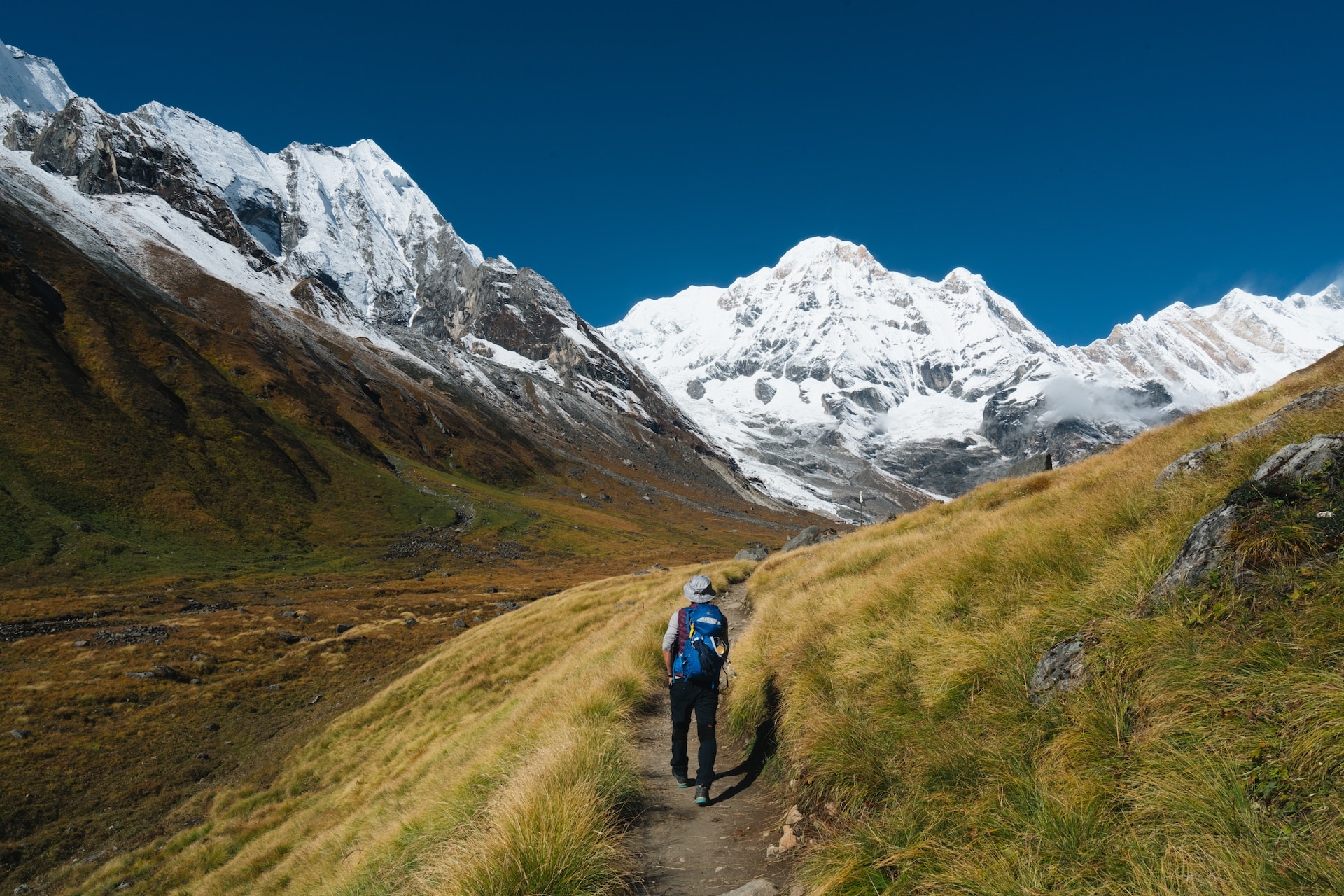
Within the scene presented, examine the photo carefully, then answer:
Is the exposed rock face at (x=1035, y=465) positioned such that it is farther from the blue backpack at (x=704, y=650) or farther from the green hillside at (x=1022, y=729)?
the blue backpack at (x=704, y=650)

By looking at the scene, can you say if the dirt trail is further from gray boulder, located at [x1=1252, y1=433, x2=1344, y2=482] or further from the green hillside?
gray boulder, located at [x1=1252, y1=433, x2=1344, y2=482]

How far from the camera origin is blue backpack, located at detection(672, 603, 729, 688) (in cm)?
833

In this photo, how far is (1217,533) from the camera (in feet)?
19.0

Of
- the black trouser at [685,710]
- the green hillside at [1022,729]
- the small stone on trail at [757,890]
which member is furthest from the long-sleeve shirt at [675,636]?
the small stone on trail at [757,890]

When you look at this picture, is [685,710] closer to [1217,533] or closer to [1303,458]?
[1217,533]

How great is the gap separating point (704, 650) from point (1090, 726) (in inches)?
182

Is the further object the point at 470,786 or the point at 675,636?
the point at 470,786

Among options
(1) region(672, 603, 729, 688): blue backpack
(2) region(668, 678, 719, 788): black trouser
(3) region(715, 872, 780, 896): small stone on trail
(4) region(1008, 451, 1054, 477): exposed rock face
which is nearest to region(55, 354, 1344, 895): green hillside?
(3) region(715, 872, 780, 896): small stone on trail

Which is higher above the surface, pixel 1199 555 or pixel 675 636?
pixel 1199 555

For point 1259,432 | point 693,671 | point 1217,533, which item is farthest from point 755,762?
point 1259,432

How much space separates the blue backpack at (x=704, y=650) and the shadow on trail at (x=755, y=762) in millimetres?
1307

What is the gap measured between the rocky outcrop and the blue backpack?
22.3 feet

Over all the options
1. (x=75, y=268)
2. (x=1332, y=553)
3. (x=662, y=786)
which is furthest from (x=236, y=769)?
(x=75, y=268)

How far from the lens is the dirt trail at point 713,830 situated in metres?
5.98
